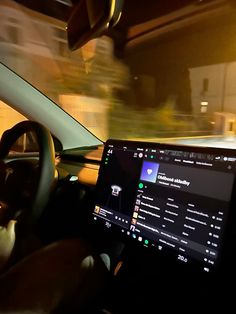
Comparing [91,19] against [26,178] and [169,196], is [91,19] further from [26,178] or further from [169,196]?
[26,178]

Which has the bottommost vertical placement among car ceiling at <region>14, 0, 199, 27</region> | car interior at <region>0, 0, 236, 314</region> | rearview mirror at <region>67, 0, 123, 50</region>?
car interior at <region>0, 0, 236, 314</region>

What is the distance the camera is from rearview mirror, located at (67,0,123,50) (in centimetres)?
137

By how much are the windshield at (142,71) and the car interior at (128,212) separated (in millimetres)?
40

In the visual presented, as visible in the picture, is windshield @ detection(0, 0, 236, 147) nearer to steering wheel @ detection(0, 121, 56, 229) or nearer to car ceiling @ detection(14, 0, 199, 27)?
car ceiling @ detection(14, 0, 199, 27)

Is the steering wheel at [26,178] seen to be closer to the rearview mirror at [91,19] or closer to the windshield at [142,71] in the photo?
the rearview mirror at [91,19]

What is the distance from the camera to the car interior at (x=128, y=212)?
1323 mm

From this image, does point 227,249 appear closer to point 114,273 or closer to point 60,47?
Result: point 114,273

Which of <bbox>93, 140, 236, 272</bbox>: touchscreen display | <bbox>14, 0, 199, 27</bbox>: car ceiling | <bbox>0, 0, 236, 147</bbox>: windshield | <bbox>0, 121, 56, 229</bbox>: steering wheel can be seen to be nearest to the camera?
<bbox>93, 140, 236, 272</bbox>: touchscreen display

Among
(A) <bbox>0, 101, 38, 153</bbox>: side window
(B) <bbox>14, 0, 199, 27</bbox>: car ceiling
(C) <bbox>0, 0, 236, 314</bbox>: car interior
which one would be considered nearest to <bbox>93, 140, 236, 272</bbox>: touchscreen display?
(C) <bbox>0, 0, 236, 314</bbox>: car interior

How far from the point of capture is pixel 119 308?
5.61 ft

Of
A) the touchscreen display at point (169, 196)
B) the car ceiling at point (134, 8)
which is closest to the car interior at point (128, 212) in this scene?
the touchscreen display at point (169, 196)

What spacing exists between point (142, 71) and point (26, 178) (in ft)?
3.77


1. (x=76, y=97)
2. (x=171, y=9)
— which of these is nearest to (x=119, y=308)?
(x=76, y=97)

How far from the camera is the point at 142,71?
2777 millimetres
